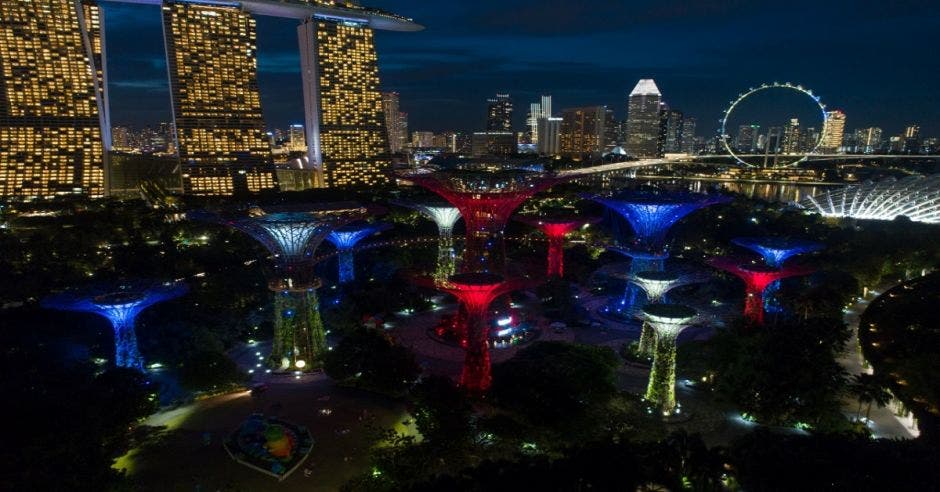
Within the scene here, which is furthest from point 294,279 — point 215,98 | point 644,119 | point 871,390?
point 644,119

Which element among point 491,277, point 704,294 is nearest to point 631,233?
point 704,294

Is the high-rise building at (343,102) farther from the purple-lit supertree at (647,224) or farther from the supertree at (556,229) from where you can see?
the purple-lit supertree at (647,224)

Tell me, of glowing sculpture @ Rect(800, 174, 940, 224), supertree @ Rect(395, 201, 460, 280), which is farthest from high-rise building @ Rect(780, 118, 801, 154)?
supertree @ Rect(395, 201, 460, 280)

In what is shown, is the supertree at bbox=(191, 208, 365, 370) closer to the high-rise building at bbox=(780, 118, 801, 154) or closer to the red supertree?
the red supertree

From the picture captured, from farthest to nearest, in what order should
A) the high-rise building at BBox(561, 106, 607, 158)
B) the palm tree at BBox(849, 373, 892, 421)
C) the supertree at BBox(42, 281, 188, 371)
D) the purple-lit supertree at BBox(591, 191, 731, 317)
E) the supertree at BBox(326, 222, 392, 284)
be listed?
the high-rise building at BBox(561, 106, 607, 158)
the supertree at BBox(326, 222, 392, 284)
the purple-lit supertree at BBox(591, 191, 731, 317)
the supertree at BBox(42, 281, 188, 371)
the palm tree at BBox(849, 373, 892, 421)

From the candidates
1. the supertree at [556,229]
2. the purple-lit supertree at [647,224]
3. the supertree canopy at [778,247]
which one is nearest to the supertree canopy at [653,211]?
the purple-lit supertree at [647,224]
